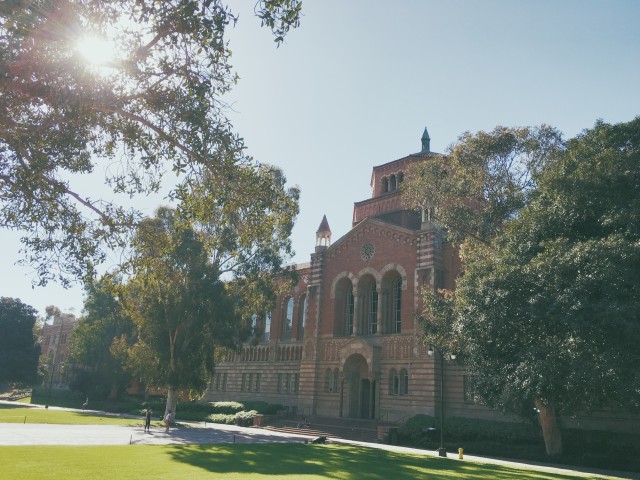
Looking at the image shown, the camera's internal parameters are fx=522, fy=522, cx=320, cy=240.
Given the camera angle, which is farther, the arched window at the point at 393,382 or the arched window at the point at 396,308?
the arched window at the point at 396,308

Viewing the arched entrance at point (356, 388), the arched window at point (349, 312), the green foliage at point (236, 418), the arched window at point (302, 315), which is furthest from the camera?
the arched window at point (302, 315)

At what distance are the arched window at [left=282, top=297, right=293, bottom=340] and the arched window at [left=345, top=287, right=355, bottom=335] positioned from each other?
7.85 metres

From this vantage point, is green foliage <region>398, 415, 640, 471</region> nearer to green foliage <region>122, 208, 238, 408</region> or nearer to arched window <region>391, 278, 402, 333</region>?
arched window <region>391, 278, 402, 333</region>

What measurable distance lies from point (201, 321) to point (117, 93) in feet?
84.2

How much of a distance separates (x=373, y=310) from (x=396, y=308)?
2.35m

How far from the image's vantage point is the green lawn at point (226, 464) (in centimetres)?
1488

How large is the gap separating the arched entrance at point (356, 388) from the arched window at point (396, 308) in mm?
3501

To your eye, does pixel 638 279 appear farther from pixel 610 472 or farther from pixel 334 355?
pixel 334 355

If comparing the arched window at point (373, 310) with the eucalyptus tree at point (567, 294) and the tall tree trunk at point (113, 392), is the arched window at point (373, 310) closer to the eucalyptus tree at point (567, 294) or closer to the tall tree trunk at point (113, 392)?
the eucalyptus tree at point (567, 294)

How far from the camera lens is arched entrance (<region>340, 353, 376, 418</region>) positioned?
38.9m

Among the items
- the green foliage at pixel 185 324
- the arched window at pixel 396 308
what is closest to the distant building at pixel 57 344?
the green foliage at pixel 185 324

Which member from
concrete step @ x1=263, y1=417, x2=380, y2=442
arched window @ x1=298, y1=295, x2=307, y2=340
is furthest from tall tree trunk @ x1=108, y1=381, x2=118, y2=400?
concrete step @ x1=263, y1=417, x2=380, y2=442

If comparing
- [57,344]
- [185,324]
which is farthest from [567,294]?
[57,344]

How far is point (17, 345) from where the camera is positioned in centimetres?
6544
